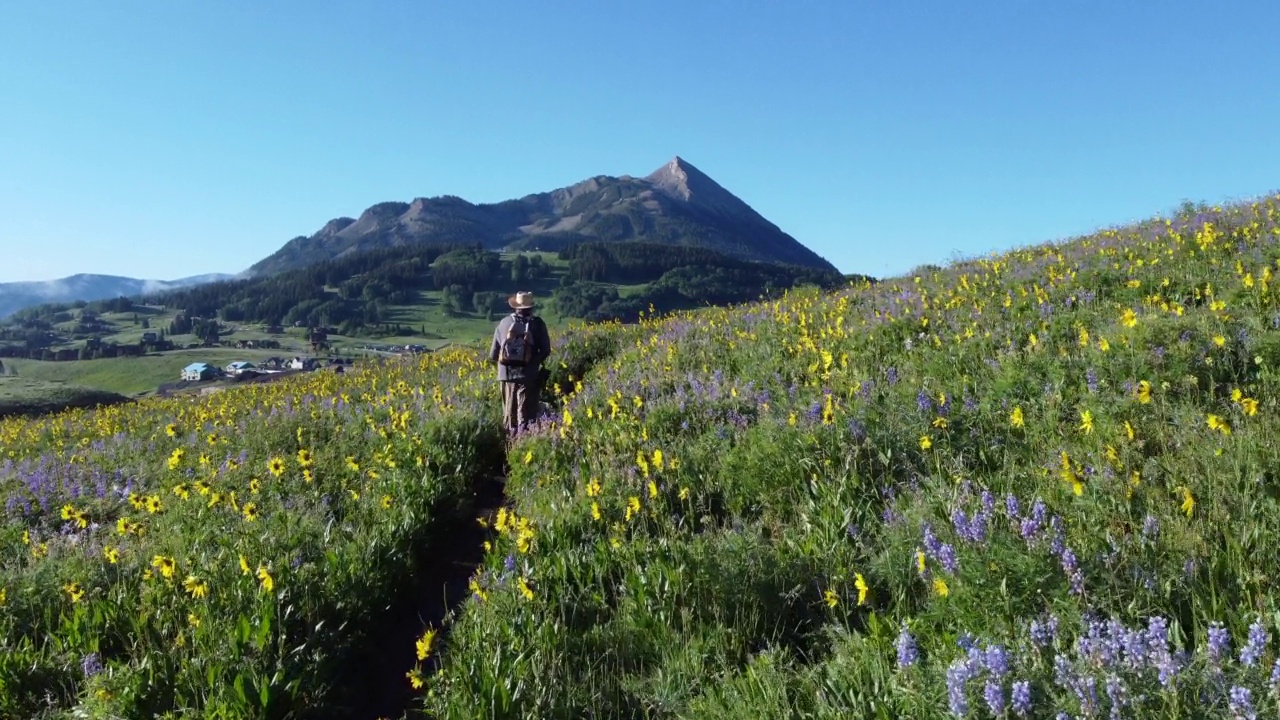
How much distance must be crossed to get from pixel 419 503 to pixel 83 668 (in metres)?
2.83

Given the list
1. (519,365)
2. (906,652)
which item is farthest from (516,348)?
(906,652)

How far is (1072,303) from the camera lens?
27.4 ft

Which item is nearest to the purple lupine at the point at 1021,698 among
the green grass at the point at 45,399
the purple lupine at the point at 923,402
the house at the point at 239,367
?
the purple lupine at the point at 923,402

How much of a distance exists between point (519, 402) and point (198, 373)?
415 ft

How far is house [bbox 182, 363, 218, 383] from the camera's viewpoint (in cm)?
11244

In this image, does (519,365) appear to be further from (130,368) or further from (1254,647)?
(130,368)

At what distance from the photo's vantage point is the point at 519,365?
998 centimetres

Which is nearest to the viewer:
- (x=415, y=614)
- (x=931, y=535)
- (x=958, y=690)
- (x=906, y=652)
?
(x=958, y=690)

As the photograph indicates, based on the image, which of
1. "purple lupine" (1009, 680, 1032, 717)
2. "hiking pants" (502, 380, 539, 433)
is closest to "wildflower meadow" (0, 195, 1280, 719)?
"purple lupine" (1009, 680, 1032, 717)

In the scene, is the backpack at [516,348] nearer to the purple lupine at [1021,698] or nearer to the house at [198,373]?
the purple lupine at [1021,698]

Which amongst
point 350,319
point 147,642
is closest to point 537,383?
point 147,642

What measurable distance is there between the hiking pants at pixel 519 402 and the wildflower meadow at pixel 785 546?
868 millimetres

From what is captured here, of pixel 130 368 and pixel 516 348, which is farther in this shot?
pixel 130 368

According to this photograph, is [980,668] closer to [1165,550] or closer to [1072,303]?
[1165,550]
